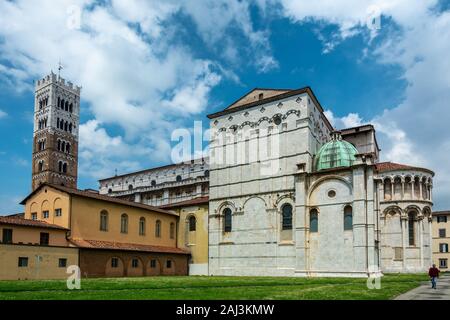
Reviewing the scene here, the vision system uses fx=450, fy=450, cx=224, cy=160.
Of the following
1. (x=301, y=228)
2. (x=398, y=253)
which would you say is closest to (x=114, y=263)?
(x=301, y=228)

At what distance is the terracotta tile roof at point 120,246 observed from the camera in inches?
1565

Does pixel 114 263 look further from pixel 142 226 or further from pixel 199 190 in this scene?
pixel 199 190

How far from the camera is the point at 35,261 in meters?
35.1

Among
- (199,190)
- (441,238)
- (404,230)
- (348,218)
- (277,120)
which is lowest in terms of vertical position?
(441,238)

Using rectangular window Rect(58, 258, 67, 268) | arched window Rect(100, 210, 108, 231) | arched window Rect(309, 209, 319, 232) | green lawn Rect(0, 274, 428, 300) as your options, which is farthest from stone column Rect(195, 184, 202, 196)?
green lawn Rect(0, 274, 428, 300)

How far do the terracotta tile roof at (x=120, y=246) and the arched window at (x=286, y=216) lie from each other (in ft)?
42.8

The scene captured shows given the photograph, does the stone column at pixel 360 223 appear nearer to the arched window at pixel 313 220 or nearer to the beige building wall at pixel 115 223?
the arched window at pixel 313 220

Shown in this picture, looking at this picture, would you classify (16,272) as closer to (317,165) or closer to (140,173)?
(317,165)

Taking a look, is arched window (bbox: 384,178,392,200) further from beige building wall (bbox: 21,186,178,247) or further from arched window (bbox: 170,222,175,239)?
beige building wall (bbox: 21,186,178,247)

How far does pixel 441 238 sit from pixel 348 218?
164 ft

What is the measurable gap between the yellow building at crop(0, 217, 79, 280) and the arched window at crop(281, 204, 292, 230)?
19.7 m

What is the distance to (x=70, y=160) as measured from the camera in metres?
106

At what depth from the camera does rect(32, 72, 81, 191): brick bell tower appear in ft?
332
